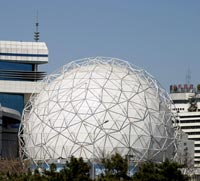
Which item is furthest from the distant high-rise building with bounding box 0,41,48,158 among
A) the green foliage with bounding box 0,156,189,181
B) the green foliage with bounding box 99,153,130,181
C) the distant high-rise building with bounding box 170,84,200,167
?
the green foliage with bounding box 0,156,189,181

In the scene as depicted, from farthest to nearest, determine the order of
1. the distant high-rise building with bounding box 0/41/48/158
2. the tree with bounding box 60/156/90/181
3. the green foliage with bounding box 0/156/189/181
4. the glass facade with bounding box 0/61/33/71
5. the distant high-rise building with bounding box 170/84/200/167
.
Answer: the distant high-rise building with bounding box 170/84/200/167
the glass facade with bounding box 0/61/33/71
the distant high-rise building with bounding box 0/41/48/158
the tree with bounding box 60/156/90/181
the green foliage with bounding box 0/156/189/181

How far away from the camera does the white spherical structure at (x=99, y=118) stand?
298ft

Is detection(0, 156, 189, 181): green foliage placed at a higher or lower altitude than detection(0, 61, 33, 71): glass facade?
lower

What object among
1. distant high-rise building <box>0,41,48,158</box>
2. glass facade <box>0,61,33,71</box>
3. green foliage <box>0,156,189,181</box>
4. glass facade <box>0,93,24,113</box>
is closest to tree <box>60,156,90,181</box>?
green foliage <box>0,156,189,181</box>

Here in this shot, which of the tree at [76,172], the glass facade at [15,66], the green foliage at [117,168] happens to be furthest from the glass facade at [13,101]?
the tree at [76,172]

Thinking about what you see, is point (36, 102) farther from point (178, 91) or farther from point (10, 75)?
point (178, 91)

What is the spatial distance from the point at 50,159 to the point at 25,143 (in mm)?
5588

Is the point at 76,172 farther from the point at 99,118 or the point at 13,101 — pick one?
the point at 13,101

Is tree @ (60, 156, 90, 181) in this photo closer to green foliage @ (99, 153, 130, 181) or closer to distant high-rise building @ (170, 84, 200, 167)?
green foliage @ (99, 153, 130, 181)

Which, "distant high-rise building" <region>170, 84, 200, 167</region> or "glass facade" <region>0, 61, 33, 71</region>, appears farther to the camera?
"distant high-rise building" <region>170, 84, 200, 167</region>

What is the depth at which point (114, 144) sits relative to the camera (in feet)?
297

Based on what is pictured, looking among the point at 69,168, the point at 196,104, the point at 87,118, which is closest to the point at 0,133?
the point at 87,118

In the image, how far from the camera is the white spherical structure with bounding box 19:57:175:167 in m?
90.8

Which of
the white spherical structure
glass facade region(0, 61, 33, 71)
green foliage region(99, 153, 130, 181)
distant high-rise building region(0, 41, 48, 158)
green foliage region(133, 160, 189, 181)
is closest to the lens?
green foliage region(133, 160, 189, 181)
